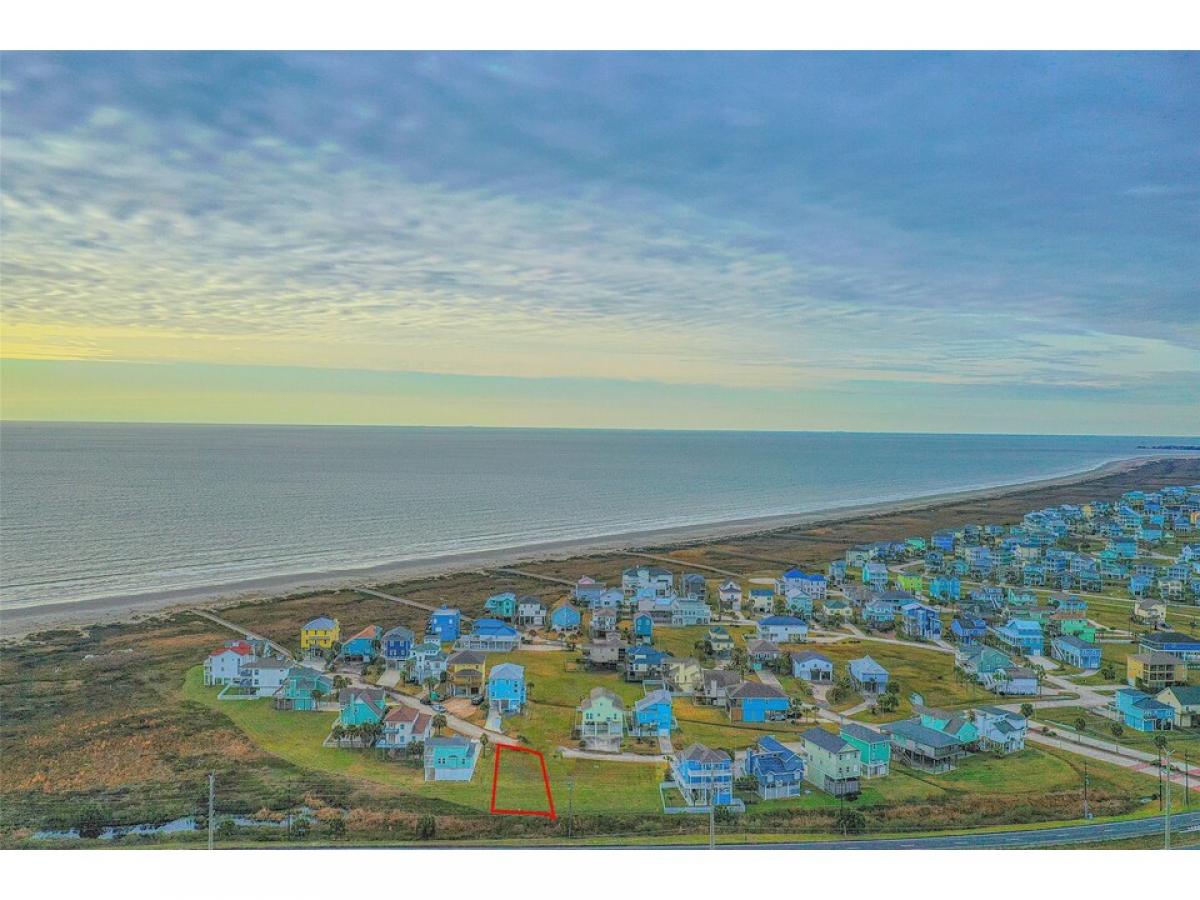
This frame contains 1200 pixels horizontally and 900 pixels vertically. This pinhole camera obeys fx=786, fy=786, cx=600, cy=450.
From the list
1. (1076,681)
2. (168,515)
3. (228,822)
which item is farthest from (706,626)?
(168,515)

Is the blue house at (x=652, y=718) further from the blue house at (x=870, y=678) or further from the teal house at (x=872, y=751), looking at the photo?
the blue house at (x=870, y=678)

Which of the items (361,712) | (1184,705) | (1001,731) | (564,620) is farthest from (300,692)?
(1184,705)

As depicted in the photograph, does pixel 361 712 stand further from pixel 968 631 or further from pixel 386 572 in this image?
pixel 386 572

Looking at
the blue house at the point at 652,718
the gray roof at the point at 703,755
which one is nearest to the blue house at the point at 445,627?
the blue house at the point at 652,718

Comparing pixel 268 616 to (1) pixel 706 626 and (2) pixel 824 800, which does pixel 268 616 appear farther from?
(2) pixel 824 800

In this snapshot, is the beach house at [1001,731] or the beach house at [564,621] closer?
the beach house at [1001,731]

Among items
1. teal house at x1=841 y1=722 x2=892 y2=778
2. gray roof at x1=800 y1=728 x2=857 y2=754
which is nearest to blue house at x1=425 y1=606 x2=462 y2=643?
gray roof at x1=800 y1=728 x2=857 y2=754

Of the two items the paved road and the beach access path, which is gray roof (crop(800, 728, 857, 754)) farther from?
the paved road

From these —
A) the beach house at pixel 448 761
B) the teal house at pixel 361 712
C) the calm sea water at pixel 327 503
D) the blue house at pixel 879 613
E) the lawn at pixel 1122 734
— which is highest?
the calm sea water at pixel 327 503
